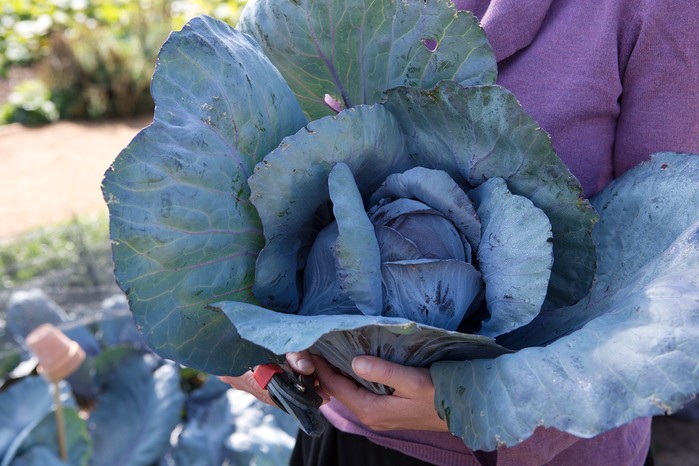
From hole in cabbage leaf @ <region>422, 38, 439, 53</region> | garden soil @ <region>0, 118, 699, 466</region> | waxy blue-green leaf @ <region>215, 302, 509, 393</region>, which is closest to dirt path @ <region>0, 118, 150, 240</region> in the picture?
garden soil @ <region>0, 118, 699, 466</region>

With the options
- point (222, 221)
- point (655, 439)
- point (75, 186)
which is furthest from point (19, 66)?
point (222, 221)

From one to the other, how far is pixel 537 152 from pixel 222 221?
276mm

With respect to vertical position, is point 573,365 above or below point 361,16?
below

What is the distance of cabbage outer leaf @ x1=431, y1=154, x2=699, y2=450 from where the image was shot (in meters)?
0.48

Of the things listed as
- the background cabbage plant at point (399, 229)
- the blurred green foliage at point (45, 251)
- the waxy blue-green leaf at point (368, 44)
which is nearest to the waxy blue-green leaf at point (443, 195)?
the background cabbage plant at point (399, 229)

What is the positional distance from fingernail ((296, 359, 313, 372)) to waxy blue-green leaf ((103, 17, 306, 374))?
7 centimetres

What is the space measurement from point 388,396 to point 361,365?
9cm

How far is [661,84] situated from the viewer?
29.0 inches

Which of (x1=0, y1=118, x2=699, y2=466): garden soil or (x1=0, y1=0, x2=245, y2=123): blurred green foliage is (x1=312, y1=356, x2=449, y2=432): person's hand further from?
(x1=0, y1=0, x2=245, y2=123): blurred green foliage

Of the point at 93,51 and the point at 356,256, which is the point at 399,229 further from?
the point at 93,51

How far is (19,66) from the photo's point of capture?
620 cm

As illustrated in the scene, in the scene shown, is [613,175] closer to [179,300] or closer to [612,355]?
[612,355]

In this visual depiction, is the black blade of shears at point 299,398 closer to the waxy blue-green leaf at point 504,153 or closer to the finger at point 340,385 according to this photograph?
the finger at point 340,385

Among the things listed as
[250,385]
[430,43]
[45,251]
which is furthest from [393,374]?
[45,251]
